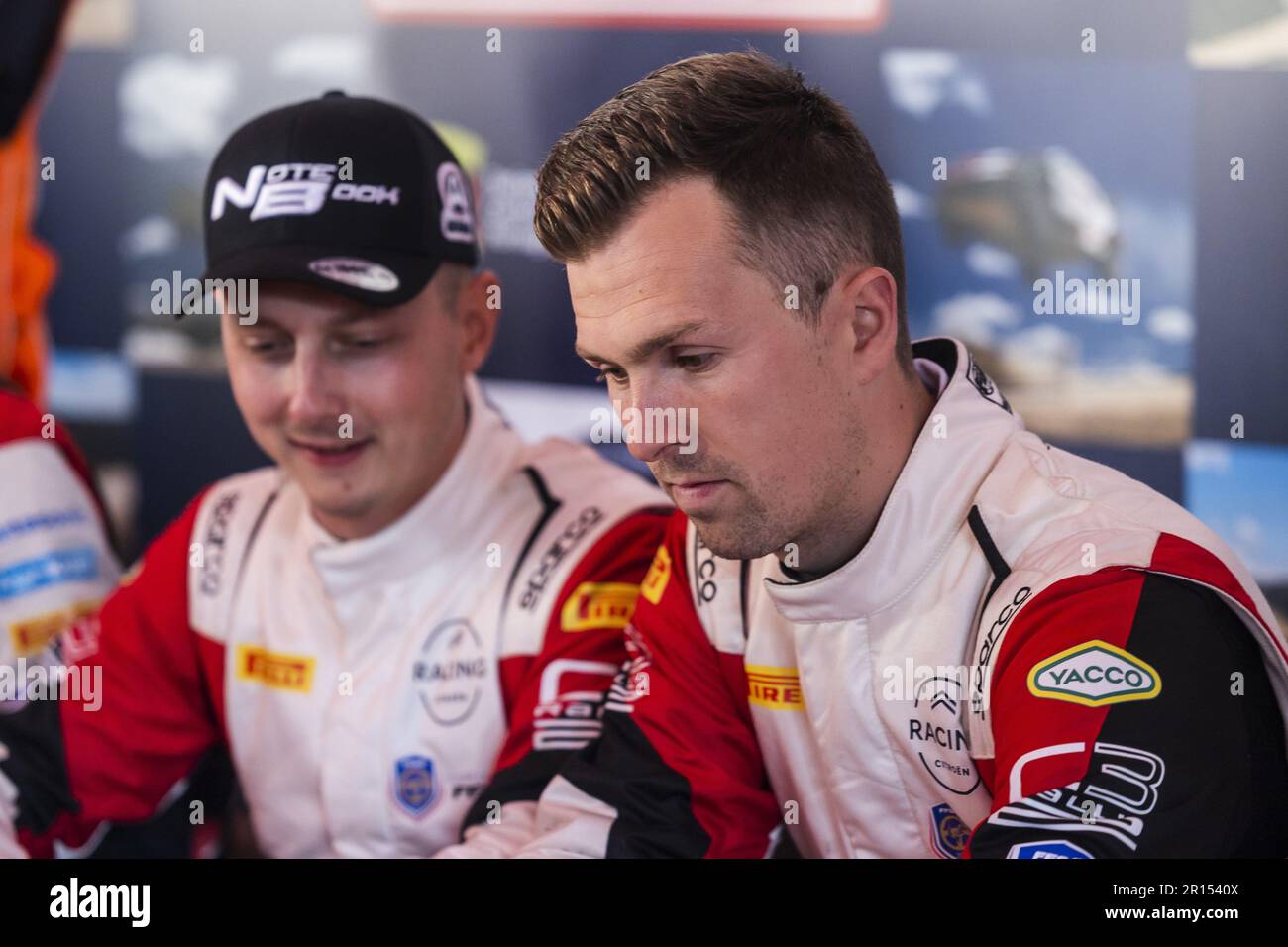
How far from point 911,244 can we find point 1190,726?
1.15 metres

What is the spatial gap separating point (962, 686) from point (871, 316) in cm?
32

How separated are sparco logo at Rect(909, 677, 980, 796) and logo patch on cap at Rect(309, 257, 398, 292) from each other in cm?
67

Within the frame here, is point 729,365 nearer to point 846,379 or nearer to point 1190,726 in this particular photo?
point 846,379

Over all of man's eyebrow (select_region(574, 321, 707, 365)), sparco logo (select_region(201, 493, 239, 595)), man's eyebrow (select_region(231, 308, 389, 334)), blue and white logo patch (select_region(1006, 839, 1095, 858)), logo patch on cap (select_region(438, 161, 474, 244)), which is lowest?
blue and white logo patch (select_region(1006, 839, 1095, 858))

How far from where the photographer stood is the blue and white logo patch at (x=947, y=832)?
1.21m

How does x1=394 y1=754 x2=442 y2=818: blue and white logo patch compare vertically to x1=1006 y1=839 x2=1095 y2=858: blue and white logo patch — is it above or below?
below

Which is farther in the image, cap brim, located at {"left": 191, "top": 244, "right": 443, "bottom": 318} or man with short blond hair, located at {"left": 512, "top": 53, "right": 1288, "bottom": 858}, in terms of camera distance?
cap brim, located at {"left": 191, "top": 244, "right": 443, "bottom": 318}

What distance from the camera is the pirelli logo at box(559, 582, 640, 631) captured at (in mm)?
1456

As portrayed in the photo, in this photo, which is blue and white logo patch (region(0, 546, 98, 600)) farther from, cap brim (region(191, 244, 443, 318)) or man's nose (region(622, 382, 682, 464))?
man's nose (region(622, 382, 682, 464))

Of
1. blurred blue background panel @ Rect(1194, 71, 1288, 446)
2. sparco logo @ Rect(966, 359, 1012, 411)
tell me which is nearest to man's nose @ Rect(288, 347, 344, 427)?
sparco logo @ Rect(966, 359, 1012, 411)

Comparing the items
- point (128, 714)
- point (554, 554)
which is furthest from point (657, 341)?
point (128, 714)
